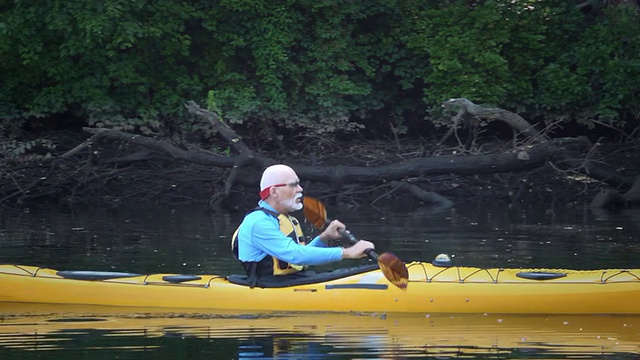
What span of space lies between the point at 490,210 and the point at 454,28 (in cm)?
346

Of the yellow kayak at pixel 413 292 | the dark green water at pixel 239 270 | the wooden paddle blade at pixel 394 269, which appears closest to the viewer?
the dark green water at pixel 239 270

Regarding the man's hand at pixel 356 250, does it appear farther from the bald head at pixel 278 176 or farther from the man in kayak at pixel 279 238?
the bald head at pixel 278 176

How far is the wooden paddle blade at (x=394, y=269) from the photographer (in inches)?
302

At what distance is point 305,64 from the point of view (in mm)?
18062

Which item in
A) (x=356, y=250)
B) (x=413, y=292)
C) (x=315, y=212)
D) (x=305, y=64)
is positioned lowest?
(x=413, y=292)

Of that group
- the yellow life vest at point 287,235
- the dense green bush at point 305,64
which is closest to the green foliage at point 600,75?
the dense green bush at point 305,64

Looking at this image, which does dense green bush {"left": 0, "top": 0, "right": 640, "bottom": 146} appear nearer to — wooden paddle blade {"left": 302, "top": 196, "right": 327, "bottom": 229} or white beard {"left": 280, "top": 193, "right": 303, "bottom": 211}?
wooden paddle blade {"left": 302, "top": 196, "right": 327, "bottom": 229}

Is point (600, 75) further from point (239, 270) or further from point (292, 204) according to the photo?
point (292, 204)

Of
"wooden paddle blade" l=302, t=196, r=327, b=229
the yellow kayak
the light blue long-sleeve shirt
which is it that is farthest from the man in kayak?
"wooden paddle blade" l=302, t=196, r=327, b=229

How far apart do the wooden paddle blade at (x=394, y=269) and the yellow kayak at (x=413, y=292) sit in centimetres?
28

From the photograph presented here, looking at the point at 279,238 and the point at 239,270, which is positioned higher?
the point at 239,270

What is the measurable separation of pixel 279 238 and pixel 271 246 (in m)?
0.10

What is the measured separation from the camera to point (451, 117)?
17797 millimetres

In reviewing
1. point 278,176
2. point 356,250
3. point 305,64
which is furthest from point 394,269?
point 305,64
